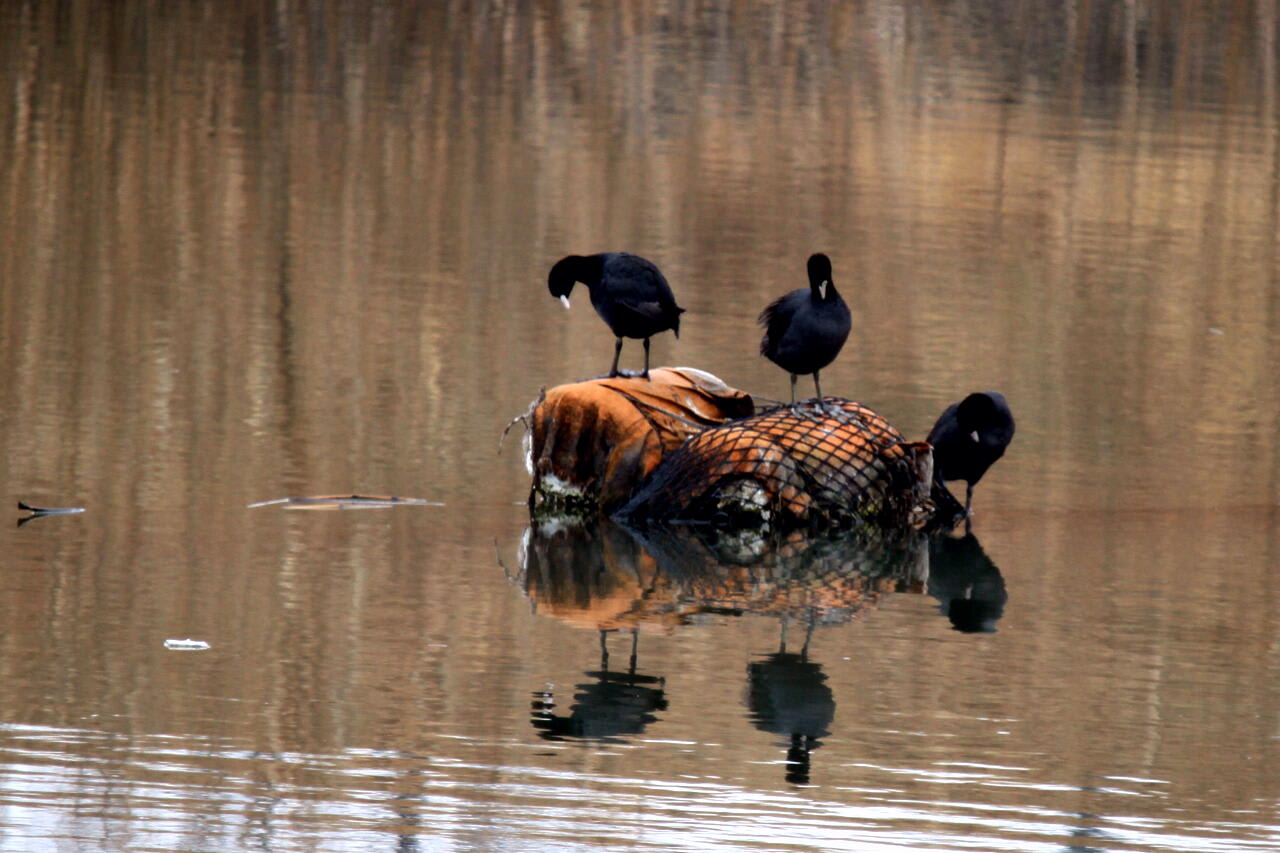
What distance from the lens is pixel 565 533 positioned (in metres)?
9.40

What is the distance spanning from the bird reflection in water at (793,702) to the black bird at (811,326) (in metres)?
2.22

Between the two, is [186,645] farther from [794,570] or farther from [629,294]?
[629,294]

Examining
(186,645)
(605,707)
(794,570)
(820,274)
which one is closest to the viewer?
(605,707)

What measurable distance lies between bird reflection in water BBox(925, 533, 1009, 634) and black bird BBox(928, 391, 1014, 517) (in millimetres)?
420

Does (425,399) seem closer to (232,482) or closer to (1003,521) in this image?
(232,482)

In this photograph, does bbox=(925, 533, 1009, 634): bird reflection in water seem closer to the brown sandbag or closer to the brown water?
the brown water

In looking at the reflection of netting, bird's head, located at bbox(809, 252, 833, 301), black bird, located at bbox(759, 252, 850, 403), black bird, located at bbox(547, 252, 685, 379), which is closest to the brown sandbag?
black bird, located at bbox(547, 252, 685, 379)

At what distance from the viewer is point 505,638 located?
7.52 meters

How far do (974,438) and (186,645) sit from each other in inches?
163

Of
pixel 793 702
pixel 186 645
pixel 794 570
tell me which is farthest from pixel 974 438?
pixel 186 645

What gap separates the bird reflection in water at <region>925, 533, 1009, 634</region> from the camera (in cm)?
812

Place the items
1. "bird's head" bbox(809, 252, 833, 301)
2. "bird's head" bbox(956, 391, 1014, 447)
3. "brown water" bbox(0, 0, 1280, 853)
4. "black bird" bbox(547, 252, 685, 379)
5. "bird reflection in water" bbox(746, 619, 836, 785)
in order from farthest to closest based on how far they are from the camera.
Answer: "bird's head" bbox(956, 391, 1014, 447) → "black bird" bbox(547, 252, 685, 379) → "bird's head" bbox(809, 252, 833, 301) → "bird reflection in water" bbox(746, 619, 836, 785) → "brown water" bbox(0, 0, 1280, 853)

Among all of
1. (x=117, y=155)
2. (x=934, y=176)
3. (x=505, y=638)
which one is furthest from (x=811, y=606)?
(x=934, y=176)

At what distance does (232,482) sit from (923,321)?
6.96 m
